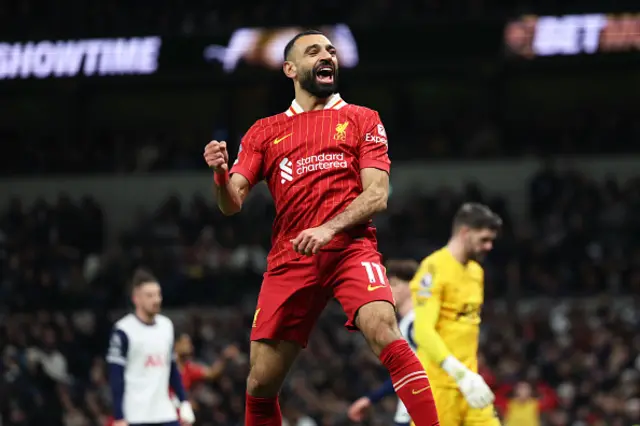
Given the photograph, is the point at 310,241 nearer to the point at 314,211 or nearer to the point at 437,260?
the point at 314,211

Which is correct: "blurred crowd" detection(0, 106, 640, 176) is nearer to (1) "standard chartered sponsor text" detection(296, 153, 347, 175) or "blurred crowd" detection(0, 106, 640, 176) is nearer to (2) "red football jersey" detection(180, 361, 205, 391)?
(2) "red football jersey" detection(180, 361, 205, 391)

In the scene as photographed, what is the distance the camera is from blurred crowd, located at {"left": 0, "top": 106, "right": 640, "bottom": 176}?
71.4 ft

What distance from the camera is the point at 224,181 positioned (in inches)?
236

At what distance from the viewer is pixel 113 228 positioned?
22.2 metres

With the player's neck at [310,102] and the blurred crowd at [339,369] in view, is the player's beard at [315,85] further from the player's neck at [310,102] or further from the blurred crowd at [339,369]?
the blurred crowd at [339,369]

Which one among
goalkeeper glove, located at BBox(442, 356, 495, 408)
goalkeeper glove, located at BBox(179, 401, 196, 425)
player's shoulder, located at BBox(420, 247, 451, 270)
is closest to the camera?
goalkeeper glove, located at BBox(442, 356, 495, 408)

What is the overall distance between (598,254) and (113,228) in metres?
9.10

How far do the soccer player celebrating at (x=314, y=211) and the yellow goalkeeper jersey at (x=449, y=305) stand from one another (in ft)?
6.46

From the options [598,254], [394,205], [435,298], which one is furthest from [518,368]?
[435,298]

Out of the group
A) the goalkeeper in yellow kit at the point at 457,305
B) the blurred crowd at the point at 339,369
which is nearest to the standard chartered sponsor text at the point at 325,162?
the goalkeeper in yellow kit at the point at 457,305

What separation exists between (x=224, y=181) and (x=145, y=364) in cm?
424

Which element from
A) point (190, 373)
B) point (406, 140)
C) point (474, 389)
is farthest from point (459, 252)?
point (406, 140)

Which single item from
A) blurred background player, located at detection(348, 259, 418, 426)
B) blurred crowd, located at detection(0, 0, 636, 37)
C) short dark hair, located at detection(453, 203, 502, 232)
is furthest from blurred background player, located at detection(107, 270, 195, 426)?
blurred crowd, located at detection(0, 0, 636, 37)

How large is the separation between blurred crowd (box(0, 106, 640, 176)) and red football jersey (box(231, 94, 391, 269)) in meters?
→ 15.0
